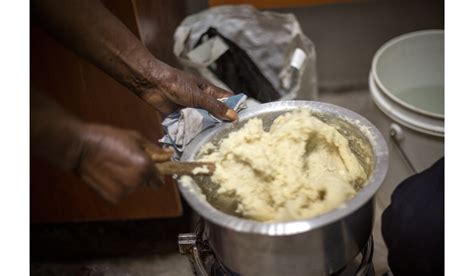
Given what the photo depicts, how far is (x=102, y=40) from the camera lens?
897 mm

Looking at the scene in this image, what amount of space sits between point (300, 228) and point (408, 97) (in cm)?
101

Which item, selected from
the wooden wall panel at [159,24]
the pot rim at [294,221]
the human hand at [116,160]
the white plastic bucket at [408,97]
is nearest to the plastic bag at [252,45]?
the wooden wall panel at [159,24]

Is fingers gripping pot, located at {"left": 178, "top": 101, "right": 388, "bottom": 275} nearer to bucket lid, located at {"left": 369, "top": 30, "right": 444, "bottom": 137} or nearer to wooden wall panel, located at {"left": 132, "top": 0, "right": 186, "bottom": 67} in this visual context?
wooden wall panel, located at {"left": 132, "top": 0, "right": 186, "bottom": 67}

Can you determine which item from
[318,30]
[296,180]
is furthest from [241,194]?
[318,30]

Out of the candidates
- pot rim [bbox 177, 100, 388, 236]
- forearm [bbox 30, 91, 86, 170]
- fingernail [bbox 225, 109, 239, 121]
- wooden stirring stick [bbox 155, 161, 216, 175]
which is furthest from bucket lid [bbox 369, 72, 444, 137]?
forearm [bbox 30, 91, 86, 170]

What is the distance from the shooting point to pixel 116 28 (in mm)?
913

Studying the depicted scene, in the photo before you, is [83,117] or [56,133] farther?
[83,117]

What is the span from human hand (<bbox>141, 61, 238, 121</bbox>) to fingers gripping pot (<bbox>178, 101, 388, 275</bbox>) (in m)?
0.05

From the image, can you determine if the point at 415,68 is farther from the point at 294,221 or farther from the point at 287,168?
the point at 294,221

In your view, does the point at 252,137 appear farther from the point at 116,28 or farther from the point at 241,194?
the point at 116,28

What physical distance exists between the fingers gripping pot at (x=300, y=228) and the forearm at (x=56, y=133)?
0.17 metres

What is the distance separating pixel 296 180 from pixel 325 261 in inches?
5.2

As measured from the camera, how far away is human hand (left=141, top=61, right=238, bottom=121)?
87 centimetres

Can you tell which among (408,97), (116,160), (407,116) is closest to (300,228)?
(116,160)
